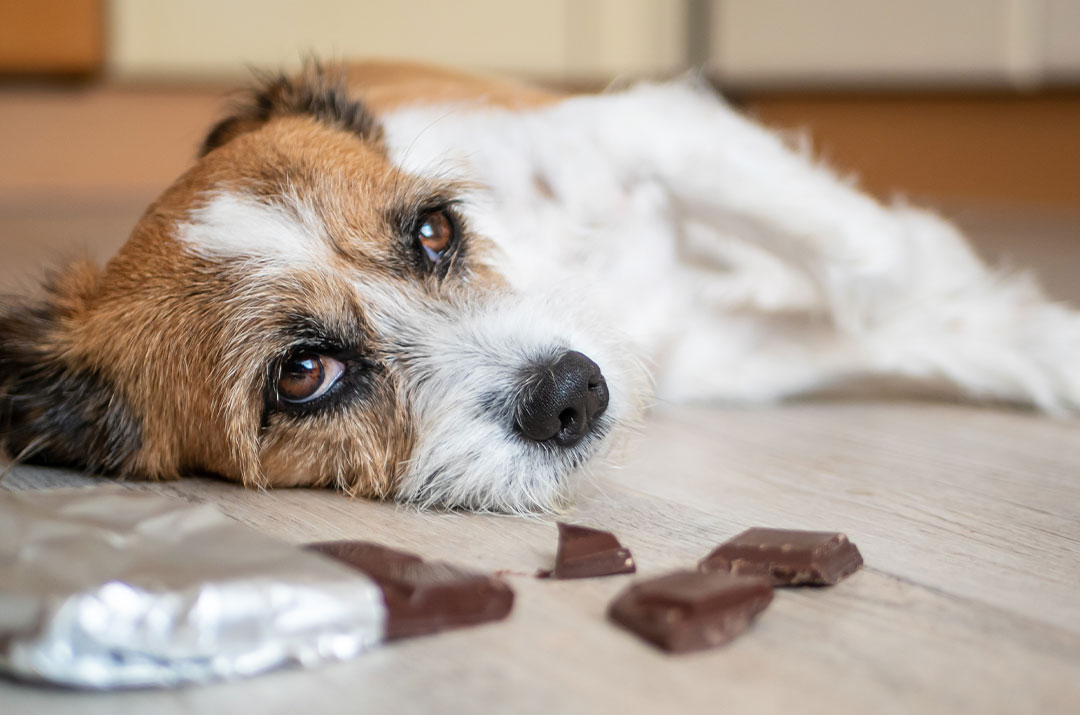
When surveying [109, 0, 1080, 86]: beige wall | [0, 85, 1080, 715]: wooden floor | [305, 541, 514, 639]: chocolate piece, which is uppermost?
[109, 0, 1080, 86]: beige wall

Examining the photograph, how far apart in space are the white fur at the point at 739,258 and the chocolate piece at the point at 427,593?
3.03 ft

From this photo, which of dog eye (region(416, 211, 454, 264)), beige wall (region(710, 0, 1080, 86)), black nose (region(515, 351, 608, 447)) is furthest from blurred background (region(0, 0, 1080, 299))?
black nose (region(515, 351, 608, 447))

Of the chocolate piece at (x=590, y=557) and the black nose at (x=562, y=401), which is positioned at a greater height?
the black nose at (x=562, y=401)

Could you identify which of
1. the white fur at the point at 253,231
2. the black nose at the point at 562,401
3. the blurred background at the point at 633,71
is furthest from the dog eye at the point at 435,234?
the blurred background at the point at 633,71

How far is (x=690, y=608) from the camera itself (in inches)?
37.0

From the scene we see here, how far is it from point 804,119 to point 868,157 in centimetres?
41

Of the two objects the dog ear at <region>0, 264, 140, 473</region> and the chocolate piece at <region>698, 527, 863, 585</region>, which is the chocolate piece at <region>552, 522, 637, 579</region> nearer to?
the chocolate piece at <region>698, 527, 863, 585</region>

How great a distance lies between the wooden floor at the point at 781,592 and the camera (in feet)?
2.86

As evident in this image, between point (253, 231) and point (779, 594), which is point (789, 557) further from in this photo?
point (253, 231)

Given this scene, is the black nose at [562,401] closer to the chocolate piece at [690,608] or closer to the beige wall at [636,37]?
the chocolate piece at [690,608]

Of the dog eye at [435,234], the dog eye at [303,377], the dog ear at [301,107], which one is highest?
the dog ear at [301,107]

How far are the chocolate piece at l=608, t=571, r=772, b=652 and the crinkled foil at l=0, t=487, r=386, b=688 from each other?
0.72 feet

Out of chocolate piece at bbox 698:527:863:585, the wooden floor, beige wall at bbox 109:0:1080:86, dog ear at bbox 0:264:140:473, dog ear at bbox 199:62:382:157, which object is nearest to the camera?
the wooden floor

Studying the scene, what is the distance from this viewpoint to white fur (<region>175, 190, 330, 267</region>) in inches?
57.1
